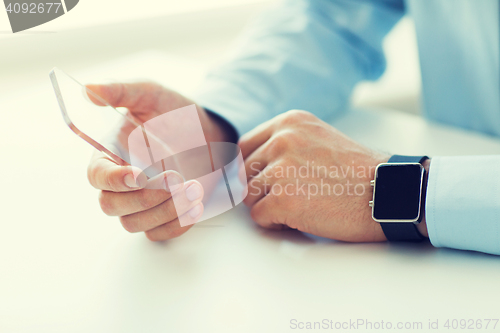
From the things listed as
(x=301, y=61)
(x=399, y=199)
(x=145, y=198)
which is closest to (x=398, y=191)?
(x=399, y=199)

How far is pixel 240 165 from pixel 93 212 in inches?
7.5

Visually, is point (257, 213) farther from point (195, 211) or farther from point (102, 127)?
point (102, 127)

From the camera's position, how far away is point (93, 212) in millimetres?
515

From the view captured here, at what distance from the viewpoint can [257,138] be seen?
52 cm

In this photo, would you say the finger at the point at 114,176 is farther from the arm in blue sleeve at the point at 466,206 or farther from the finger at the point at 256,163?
the arm in blue sleeve at the point at 466,206

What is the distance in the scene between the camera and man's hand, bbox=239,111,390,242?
1.43 feet

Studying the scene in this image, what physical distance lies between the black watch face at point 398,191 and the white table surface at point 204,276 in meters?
0.04

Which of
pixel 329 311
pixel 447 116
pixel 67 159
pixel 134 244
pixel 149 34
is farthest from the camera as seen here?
pixel 149 34

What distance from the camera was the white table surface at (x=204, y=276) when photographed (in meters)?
0.35

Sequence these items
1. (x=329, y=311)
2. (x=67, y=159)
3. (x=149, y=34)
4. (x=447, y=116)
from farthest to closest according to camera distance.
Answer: (x=149, y=34) < (x=447, y=116) < (x=67, y=159) < (x=329, y=311)

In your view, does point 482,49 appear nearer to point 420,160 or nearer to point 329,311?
point 420,160

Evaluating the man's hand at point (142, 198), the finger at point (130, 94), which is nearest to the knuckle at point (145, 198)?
the man's hand at point (142, 198)

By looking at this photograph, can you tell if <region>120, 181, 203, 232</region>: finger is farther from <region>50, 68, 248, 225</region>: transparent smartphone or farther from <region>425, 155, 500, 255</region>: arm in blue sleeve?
<region>425, 155, 500, 255</region>: arm in blue sleeve

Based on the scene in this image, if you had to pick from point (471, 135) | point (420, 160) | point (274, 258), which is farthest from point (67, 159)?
point (471, 135)
